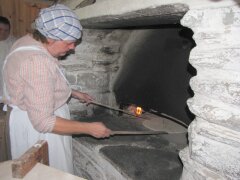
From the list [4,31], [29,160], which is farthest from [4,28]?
[29,160]

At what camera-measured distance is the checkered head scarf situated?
127cm

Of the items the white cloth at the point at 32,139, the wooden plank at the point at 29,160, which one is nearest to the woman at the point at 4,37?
the white cloth at the point at 32,139

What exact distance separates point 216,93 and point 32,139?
1.12 meters

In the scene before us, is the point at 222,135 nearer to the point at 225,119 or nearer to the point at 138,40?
the point at 225,119

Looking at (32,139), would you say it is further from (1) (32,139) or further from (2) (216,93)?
(2) (216,93)

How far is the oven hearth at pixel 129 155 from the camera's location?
4.95 ft

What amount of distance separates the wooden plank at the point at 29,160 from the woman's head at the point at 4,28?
2.76 metres

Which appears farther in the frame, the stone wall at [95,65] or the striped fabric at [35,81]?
the stone wall at [95,65]

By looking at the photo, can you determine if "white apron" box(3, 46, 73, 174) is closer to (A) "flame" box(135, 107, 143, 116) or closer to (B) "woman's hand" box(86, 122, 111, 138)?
(B) "woman's hand" box(86, 122, 111, 138)

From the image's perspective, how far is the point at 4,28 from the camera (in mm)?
3260

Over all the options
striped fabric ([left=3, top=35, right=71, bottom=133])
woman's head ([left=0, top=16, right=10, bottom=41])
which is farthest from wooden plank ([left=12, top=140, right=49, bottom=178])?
woman's head ([left=0, top=16, right=10, bottom=41])

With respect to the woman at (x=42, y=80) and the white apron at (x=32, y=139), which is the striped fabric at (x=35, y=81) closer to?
the woman at (x=42, y=80)

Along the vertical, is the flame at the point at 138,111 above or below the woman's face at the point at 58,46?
below

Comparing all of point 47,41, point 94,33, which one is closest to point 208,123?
point 47,41
